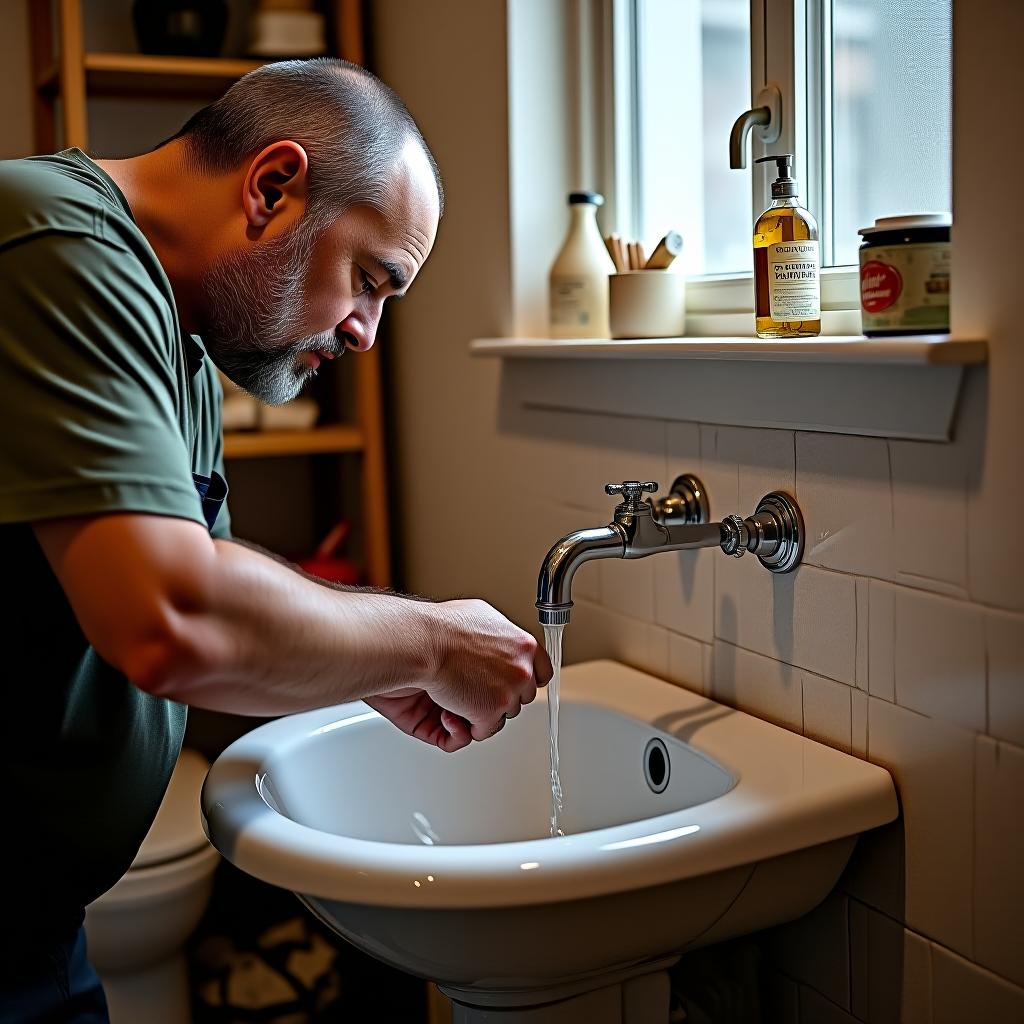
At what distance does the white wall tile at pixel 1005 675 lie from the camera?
3.24ft

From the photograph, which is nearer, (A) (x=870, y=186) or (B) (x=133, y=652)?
(B) (x=133, y=652)

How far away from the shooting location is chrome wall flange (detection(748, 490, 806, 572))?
122 cm

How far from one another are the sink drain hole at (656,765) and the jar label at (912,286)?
0.48 m

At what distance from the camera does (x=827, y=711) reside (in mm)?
1207

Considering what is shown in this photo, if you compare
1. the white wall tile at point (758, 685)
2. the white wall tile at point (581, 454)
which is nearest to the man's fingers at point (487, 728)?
the white wall tile at point (758, 685)

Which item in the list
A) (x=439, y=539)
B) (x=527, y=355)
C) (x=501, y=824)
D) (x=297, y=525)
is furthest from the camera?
(x=297, y=525)

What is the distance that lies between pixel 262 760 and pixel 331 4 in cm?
156

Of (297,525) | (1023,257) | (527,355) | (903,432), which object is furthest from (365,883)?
(297,525)

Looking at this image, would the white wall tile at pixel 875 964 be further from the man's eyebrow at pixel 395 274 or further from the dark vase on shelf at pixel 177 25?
the dark vase on shelf at pixel 177 25

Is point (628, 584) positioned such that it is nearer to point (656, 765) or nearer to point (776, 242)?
point (656, 765)

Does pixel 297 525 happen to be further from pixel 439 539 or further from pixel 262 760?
pixel 262 760

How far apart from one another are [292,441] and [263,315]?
1.04 meters

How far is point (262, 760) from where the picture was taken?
1242mm

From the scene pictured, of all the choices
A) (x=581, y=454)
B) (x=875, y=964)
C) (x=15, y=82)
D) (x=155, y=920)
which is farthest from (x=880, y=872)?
(x=15, y=82)
